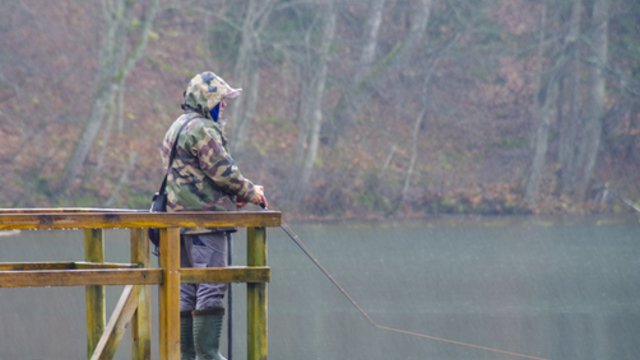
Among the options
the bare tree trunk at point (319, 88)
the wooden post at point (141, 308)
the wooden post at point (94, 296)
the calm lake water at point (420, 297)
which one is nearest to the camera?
the wooden post at point (141, 308)

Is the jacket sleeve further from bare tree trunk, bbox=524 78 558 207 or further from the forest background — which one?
bare tree trunk, bbox=524 78 558 207

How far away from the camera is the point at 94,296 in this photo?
809 cm

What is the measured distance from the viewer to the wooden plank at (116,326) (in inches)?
298

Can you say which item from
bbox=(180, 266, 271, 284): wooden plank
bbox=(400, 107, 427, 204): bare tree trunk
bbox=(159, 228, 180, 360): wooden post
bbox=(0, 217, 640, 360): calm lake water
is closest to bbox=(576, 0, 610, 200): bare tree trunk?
bbox=(400, 107, 427, 204): bare tree trunk

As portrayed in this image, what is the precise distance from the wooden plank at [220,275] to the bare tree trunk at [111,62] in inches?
824

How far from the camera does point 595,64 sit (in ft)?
107

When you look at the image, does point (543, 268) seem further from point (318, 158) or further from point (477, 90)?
point (477, 90)

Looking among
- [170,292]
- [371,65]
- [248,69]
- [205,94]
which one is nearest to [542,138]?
[371,65]

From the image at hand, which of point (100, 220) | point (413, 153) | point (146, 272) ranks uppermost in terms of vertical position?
point (100, 220)

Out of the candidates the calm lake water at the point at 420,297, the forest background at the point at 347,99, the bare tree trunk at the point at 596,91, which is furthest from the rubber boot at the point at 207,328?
the bare tree trunk at the point at 596,91

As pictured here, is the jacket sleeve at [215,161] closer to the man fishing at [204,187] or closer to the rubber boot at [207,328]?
the man fishing at [204,187]

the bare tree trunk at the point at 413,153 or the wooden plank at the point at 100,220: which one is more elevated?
the wooden plank at the point at 100,220

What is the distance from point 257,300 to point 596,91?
2655 cm

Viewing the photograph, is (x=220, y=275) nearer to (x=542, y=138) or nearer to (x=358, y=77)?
(x=358, y=77)
